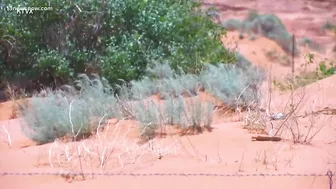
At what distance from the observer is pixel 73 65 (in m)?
11.6

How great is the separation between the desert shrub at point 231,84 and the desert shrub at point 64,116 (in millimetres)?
1846

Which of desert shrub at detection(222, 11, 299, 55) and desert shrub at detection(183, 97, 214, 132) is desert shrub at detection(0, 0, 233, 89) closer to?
desert shrub at detection(183, 97, 214, 132)

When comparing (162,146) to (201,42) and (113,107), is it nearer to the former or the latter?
(113,107)

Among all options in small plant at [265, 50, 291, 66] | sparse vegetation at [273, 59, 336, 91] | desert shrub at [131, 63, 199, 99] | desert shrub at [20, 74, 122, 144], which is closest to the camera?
desert shrub at [20, 74, 122, 144]

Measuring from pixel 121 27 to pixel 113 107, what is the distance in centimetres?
369

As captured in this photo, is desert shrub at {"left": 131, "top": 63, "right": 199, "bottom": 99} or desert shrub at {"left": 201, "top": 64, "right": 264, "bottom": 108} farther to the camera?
desert shrub at {"left": 131, "top": 63, "right": 199, "bottom": 99}

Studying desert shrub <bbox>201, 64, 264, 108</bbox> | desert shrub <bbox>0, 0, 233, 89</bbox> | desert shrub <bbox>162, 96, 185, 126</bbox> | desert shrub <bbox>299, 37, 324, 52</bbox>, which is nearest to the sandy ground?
desert shrub <bbox>162, 96, 185, 126</bbox>

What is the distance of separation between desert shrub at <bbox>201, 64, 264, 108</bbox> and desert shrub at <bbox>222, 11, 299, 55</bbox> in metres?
16.0

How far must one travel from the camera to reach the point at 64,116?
7523 mm

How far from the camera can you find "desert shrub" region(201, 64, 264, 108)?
9.09 meters

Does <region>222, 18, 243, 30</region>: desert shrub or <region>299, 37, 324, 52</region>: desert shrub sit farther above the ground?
<region>222, 18, 243, 30</region>: desert shrub

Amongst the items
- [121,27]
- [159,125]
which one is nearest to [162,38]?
[121,27]

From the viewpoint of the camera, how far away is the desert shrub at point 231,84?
909 centimetres

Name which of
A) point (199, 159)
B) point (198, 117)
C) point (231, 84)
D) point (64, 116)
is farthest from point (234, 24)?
point (199, 159)
